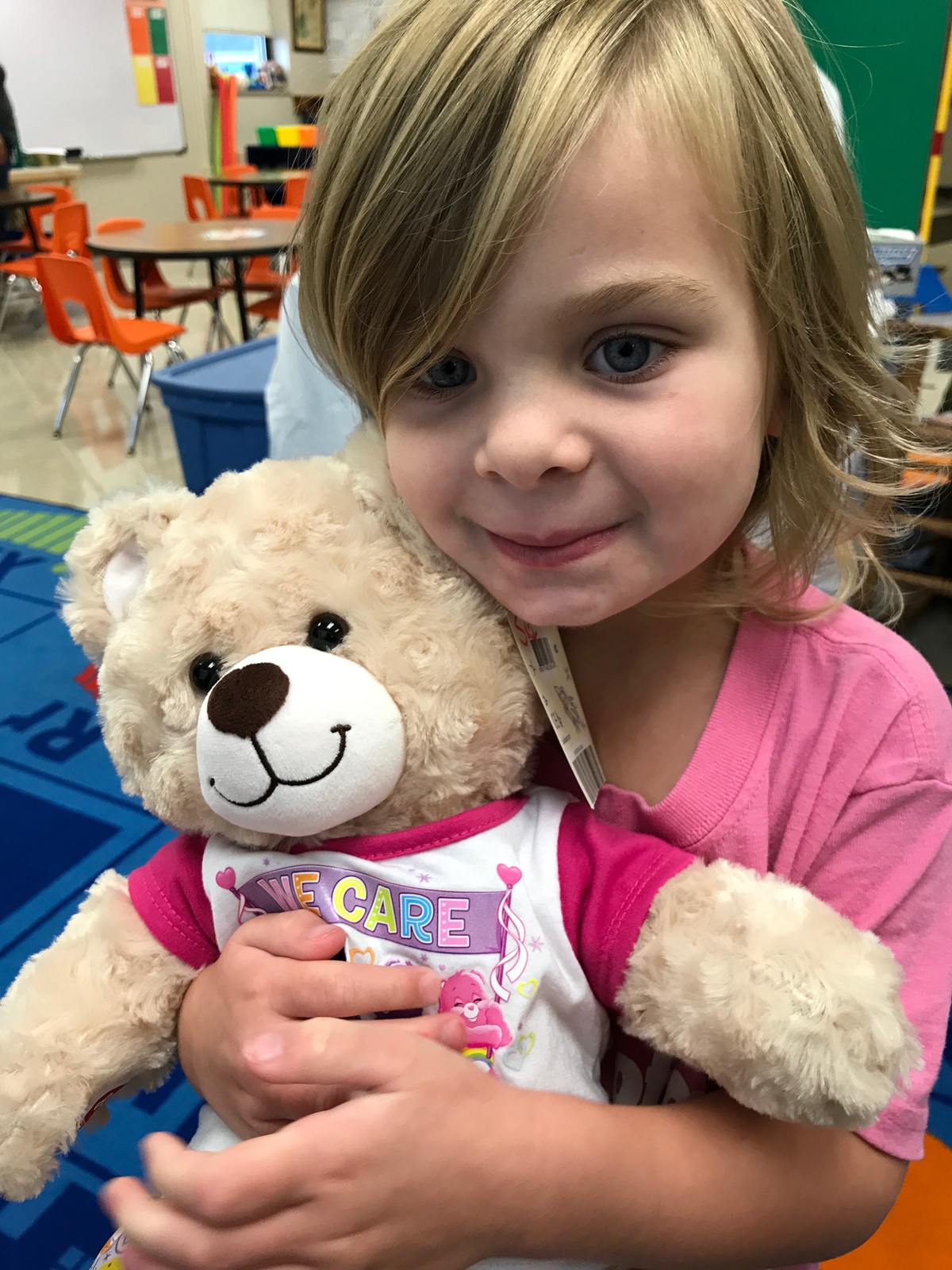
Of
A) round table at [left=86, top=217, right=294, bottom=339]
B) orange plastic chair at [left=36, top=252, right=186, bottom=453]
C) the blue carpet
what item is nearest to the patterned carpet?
the blue carpet

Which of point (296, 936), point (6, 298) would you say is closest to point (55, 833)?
point (296, 936)

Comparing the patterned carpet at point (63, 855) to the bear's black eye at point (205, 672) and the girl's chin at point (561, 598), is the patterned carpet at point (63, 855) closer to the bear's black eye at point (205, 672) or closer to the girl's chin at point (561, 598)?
the bear's black eye at point (205, 672)

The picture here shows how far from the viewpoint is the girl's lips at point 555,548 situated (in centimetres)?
51

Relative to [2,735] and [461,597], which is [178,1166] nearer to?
[461,597]

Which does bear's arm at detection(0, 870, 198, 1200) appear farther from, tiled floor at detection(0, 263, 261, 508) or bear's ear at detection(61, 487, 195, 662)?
tiled floor at detection(0, 263, 261, 508)

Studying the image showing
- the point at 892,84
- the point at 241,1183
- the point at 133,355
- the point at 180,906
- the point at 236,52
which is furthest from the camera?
the point at 236,52

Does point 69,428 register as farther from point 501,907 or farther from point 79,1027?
point 501,907

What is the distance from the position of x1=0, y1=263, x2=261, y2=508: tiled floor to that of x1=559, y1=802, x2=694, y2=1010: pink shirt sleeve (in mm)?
2597

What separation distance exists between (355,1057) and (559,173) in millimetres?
460

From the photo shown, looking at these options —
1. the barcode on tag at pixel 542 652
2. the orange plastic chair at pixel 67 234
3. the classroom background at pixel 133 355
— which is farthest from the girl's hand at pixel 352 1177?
the orange plastic chair at pixel 67 234

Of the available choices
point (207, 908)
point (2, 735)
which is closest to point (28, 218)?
point (2, 735)

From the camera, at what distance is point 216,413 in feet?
5.92

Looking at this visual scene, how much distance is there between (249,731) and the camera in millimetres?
451

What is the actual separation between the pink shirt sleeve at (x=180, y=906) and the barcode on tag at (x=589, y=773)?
0.81 feet
